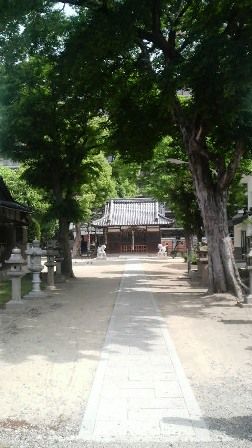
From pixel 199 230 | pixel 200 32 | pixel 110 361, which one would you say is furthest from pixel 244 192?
pixel 110 361

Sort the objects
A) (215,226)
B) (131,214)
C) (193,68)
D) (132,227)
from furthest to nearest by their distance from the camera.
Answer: (131,214) → (132,227) → (215,226) → (193,68)

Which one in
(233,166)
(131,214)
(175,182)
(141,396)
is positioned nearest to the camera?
(141,396)

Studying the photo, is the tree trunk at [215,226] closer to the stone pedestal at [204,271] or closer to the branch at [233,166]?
the branch at [233,166]

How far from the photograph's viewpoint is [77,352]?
7.22 metres

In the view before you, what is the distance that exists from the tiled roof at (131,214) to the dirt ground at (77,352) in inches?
1372

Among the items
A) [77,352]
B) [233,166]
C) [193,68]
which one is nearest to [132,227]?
[233,166]

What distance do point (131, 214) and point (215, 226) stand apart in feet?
118

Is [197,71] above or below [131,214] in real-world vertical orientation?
above

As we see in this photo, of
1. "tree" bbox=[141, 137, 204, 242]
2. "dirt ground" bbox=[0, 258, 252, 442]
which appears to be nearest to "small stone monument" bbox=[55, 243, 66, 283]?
"dirt ground" bbox=[0, 258, 252, 442]

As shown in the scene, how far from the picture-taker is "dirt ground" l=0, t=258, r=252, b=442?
4887 mm

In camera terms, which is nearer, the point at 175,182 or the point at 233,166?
the point at 233,166

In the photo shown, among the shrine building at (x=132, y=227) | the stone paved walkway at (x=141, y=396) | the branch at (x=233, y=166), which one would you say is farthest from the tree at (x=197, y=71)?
the shrine building at (x=132, y=227)

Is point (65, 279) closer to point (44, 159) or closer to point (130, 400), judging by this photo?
point (44, 159)

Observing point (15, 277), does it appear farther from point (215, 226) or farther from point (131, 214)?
point (131, 214)
